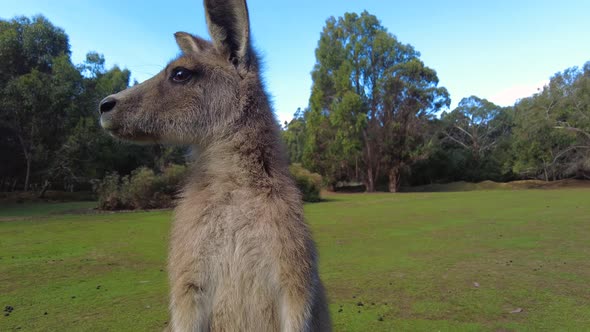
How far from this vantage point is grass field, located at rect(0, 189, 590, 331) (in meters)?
4.60

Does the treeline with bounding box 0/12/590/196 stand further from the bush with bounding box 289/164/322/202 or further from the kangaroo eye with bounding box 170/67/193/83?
the kangaroo eye with bounding box 170/67/193/83

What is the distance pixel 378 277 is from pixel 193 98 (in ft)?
15.6

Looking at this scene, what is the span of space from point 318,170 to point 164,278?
34.4m

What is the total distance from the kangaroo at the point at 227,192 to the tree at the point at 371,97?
35.5 m

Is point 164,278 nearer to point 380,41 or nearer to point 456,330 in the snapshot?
point 456,330

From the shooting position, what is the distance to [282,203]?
233 cm

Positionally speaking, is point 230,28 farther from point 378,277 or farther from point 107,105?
point 378,277

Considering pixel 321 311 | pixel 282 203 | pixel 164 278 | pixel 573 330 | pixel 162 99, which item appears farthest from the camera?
pixel 164 278

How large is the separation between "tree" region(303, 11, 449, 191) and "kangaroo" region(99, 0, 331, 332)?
1396 inches

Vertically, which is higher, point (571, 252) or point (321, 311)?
point (321, 311)

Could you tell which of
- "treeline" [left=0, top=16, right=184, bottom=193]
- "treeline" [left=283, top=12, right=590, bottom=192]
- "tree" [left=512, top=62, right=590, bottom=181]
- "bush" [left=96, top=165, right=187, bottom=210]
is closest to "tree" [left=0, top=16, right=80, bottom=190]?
"treeline" [left=0, top=16, right=184, bottom=193]

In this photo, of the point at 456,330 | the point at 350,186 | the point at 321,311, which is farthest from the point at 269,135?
the point at 350,186

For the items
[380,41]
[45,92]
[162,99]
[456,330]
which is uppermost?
[380,41]

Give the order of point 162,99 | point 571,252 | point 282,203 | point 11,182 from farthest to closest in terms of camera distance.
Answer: point 11,182
point 571,252
point 162,99
point 282,203
